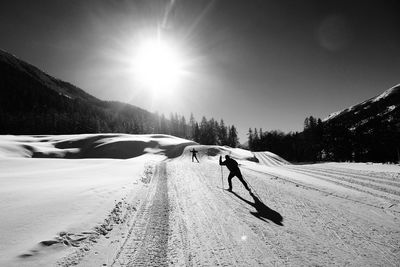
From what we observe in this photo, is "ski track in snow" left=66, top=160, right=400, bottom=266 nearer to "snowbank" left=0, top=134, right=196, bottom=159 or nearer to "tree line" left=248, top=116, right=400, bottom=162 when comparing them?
"snowbank" left=0, top=134, right=196, bottom=159

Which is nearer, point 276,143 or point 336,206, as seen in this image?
point 336,206

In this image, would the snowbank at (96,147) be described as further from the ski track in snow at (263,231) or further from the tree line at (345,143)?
the tree line at (345,143)

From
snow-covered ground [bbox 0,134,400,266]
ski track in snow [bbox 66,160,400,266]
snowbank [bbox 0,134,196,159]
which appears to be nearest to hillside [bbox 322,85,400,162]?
snowbank [bbox 0,134,196,159]

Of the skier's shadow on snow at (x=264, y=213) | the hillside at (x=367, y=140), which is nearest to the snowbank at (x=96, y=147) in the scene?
the skier's shadow on snow at (x=264, y=213)

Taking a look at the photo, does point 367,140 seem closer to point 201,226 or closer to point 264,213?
point 264,213

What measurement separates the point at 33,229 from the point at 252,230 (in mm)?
6003

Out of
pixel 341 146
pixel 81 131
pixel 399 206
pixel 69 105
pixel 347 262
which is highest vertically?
pixel 69 105

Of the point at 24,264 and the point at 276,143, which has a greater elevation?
the point at 276,143

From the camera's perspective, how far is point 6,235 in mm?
5066

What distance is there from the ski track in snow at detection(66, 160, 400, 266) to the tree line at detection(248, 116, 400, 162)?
57.5 meters

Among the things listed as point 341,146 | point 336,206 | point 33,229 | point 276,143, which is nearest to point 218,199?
point 336,206

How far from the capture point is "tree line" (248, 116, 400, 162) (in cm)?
5367

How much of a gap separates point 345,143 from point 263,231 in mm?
73036

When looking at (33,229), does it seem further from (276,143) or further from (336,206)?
(276,143)
